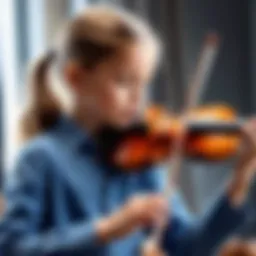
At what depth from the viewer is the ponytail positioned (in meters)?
0.80

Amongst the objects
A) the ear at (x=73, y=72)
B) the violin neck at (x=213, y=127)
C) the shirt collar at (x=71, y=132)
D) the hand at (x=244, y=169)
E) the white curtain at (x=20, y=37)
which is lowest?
the hand at (x=244, y=169)

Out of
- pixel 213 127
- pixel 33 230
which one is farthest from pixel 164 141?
pixel 33 230

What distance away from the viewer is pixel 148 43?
799mm

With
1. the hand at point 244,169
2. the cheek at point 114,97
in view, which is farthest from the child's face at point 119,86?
the hand at point 244,169

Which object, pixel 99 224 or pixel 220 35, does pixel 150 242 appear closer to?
pixel 99 224

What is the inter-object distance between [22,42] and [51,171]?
5.7 inches

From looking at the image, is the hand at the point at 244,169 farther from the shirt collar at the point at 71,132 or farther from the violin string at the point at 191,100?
the shirt collar at the point at 71,132

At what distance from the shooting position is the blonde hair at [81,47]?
79 cm

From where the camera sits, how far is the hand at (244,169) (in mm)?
782

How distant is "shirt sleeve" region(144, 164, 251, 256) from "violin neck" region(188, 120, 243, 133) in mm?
61

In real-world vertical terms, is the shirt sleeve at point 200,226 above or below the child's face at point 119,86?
below

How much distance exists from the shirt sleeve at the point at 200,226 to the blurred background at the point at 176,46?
1cm

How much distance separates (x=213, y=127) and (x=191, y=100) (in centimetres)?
4

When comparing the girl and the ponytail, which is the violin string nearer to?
the girl
